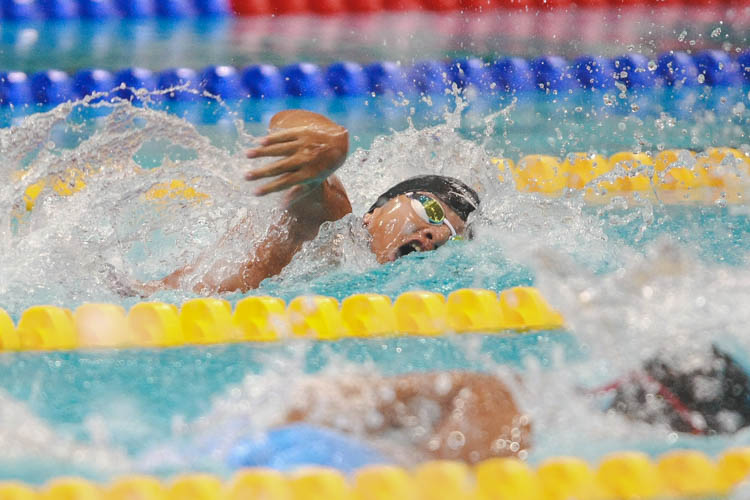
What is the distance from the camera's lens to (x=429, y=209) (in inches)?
94.0

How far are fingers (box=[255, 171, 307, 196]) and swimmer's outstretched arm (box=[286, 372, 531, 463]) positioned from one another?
23.7 inches

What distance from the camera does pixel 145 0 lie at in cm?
461

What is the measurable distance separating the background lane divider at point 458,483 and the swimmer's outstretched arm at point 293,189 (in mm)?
836

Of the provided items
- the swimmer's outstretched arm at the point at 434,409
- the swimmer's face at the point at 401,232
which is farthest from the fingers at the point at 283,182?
the swimmer's outstretched arm at the point at 434,409

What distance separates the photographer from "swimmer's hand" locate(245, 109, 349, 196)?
191 cm

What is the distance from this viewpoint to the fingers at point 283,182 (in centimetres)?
192

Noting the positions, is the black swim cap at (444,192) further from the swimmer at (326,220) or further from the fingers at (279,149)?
the fingers at (279,149)

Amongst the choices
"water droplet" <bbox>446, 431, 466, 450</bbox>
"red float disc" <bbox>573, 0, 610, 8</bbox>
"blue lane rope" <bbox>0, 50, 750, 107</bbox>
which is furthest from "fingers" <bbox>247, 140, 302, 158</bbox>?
"red float disc" <bbox>573, 0, 610, 8</bbox>

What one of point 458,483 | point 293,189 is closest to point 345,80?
point 293,189

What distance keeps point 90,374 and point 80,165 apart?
95 cm

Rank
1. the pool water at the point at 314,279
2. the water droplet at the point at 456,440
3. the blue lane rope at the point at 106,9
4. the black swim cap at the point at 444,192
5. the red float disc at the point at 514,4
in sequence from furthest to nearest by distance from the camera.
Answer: the red float disc at the point at 514,4 → the blue lane rope at the point at 106,9 → the black swim cap at the point at 444,192 → the pool water at the point at 314,279 → the water droplet at the point at 456,440

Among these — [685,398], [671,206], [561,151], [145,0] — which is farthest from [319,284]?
[145,0]

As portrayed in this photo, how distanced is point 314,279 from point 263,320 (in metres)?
0.39

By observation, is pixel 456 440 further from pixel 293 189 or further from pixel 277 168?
pixel 293 189
